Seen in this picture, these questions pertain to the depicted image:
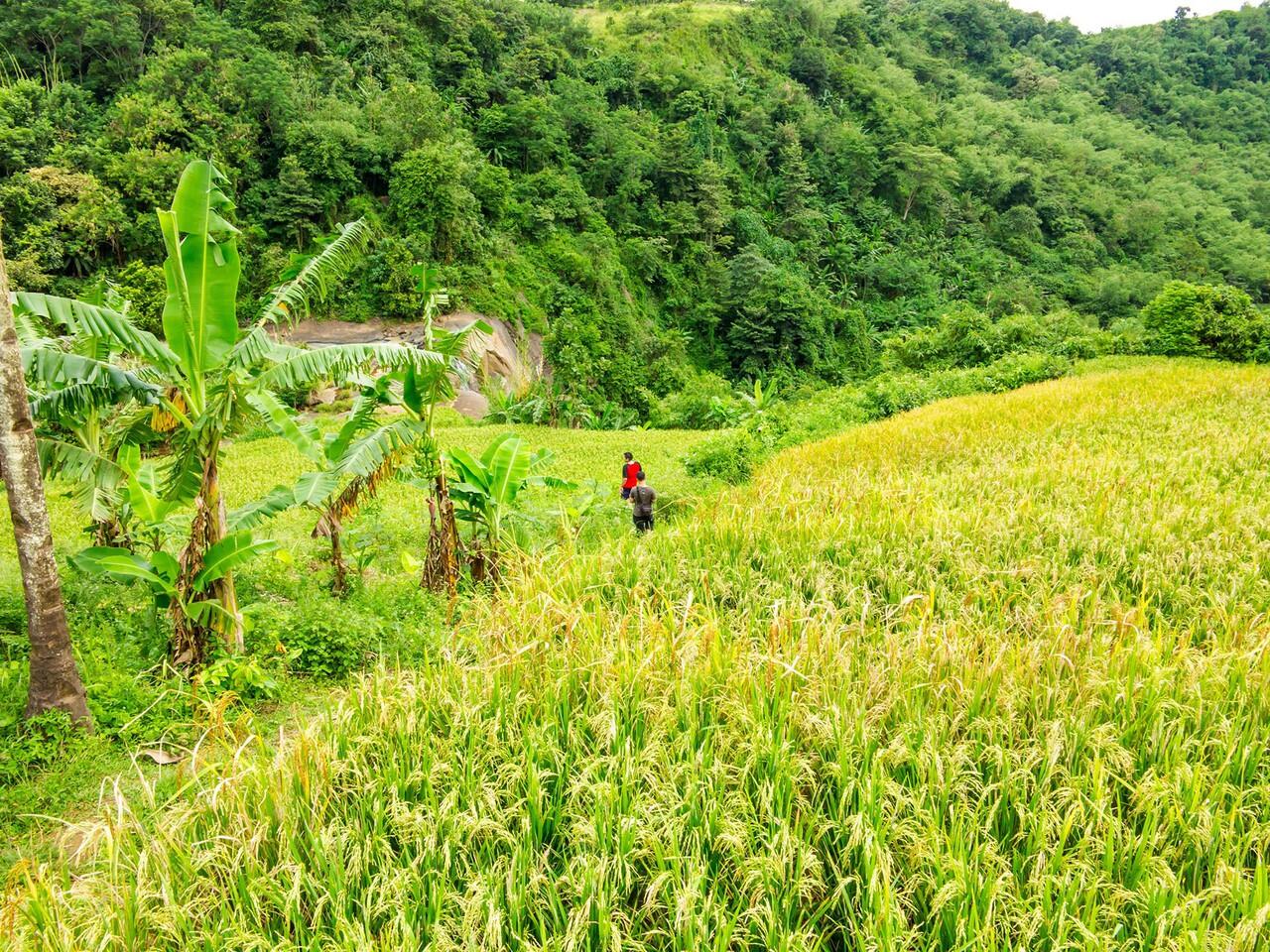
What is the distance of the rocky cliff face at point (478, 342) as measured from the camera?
22.1 m

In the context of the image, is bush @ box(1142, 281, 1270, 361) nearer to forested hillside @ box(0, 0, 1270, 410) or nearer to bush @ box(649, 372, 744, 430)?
bush @ box(649, 372, 744, 430)

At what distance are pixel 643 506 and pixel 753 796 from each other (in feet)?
17.5

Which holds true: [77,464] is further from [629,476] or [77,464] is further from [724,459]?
[724,459]

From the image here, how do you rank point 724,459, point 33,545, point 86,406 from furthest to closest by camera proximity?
1. point 724,459
2. point 86,406
3. point 33,545

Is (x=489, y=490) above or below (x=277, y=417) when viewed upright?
below

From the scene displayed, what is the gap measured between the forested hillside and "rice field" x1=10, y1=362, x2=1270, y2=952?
58.3 ft

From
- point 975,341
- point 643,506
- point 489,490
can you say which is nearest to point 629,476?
point 643,506

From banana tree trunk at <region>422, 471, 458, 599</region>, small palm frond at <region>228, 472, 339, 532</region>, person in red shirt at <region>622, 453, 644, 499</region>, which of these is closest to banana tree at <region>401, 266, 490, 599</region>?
banana tree trunk at <region>422, 471, 458, 599</region>

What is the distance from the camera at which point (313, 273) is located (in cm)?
675

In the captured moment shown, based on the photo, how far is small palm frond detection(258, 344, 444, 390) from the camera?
233 inches

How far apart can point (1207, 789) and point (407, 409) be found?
633 cm

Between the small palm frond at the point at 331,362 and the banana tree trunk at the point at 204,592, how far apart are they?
2.53 ft

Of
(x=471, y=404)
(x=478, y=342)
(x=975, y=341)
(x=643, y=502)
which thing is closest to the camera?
(x=643, y=502)

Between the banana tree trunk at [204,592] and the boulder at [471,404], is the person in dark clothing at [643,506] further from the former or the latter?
the boulder at [471,404]
